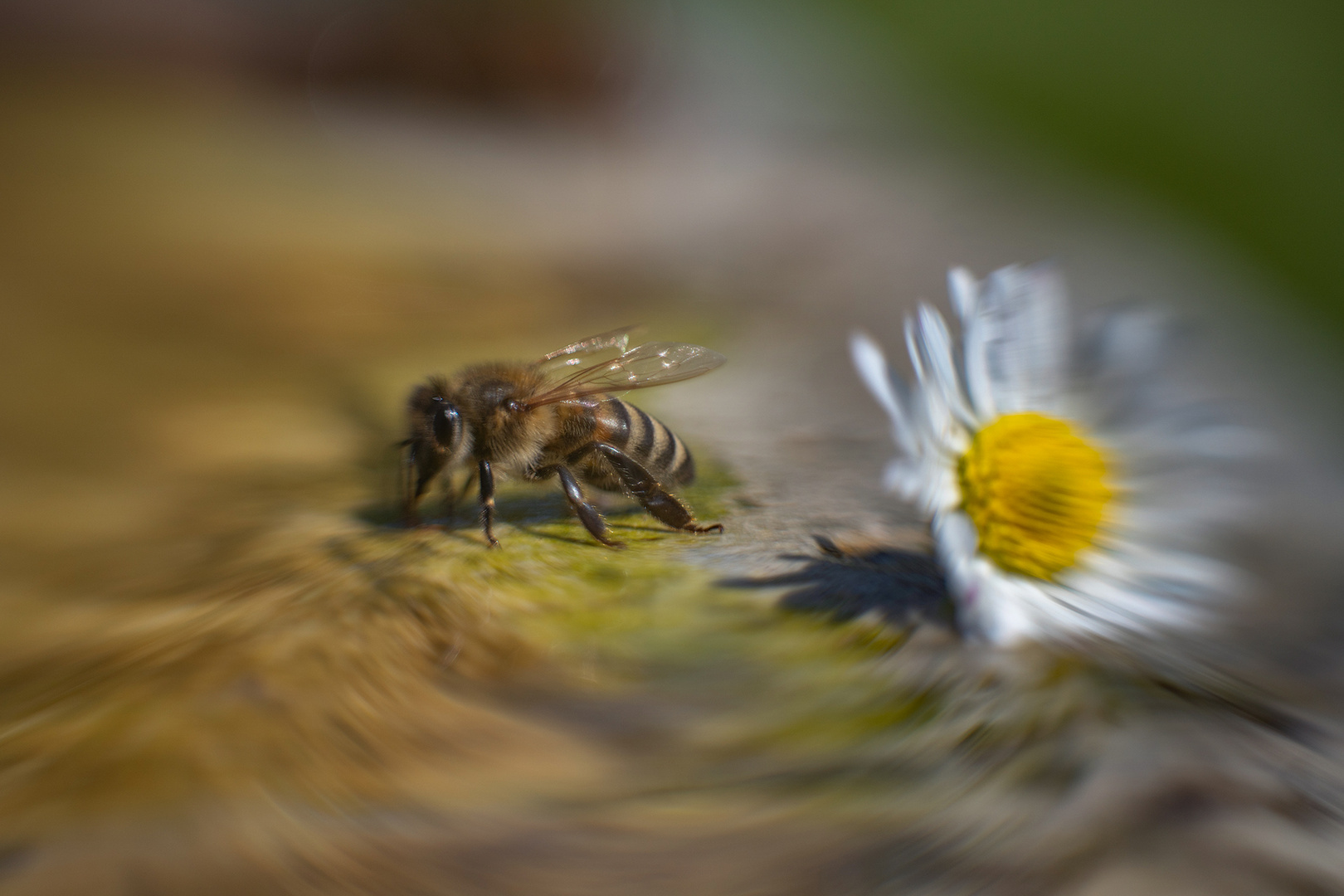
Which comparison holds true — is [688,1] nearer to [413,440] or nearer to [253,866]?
[413,440]

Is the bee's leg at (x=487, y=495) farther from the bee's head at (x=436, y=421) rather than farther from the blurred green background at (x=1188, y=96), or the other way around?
the blurred green background at (x=1188, y=96)

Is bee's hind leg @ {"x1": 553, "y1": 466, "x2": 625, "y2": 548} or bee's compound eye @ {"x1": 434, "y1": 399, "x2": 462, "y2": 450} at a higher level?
bee's compound eye @ {"x1": 434, "y1": 399, "x2": 462, "y2": 450}

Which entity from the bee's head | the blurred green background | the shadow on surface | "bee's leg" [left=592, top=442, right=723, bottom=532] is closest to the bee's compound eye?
the bee's head

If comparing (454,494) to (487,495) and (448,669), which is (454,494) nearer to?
(487,495)

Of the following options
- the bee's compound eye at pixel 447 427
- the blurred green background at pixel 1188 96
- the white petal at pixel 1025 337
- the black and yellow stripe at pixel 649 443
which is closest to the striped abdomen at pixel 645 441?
the black and yellow stripe at pixel 649 443

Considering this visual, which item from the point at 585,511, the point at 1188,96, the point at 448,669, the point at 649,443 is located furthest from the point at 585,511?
the point at 1188,96

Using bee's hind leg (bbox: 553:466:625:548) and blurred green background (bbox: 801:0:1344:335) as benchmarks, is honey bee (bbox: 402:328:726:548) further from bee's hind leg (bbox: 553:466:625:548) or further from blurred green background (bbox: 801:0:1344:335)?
blurred green background (bbox: 801:0:1344:335)
